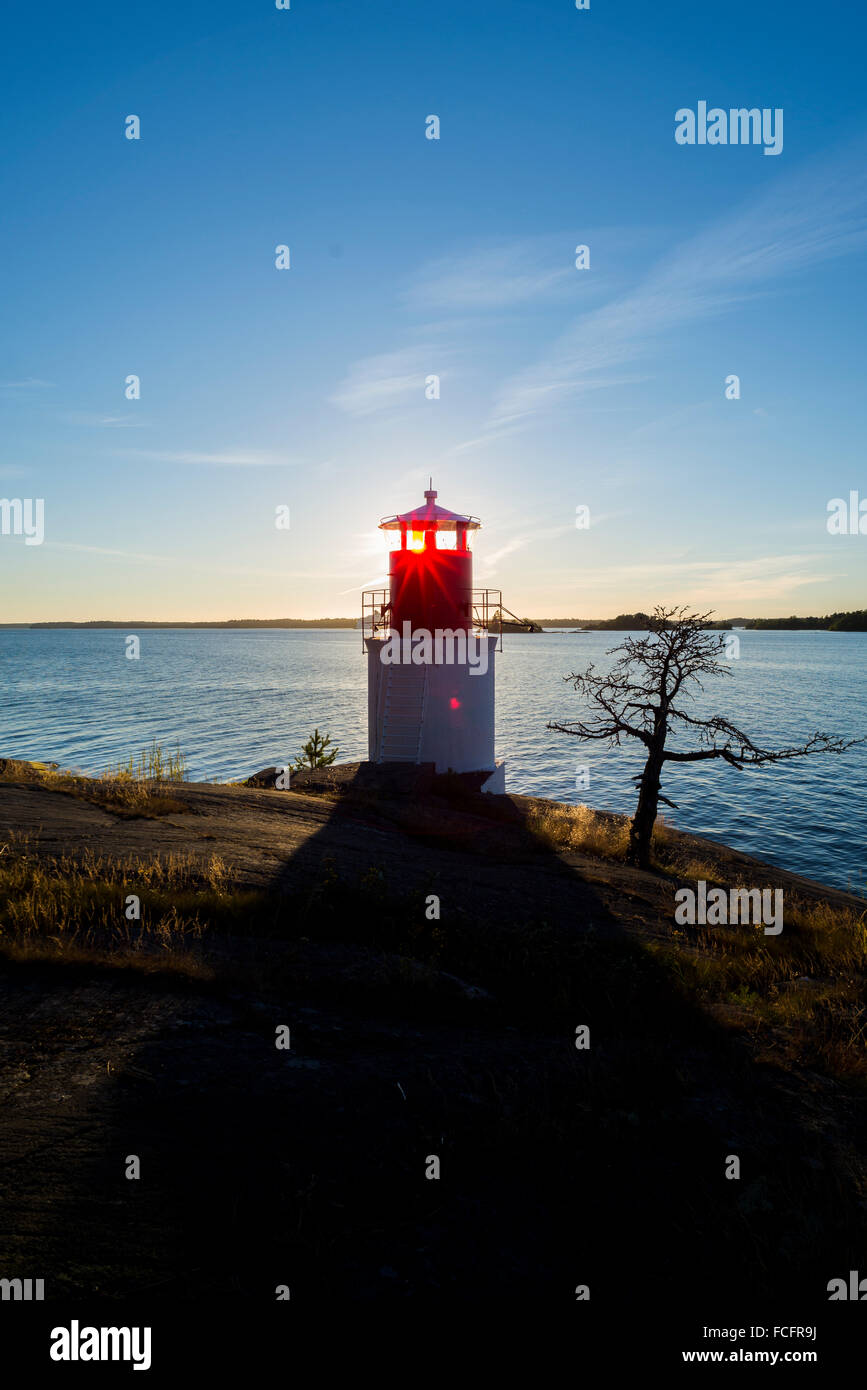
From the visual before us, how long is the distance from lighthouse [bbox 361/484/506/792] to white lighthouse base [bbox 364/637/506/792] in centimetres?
3

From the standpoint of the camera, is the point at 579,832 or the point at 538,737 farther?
the point at 538,737

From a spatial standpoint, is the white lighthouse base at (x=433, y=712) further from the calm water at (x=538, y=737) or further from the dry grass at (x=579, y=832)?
the calm water at (x=538, y=737)

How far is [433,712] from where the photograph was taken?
21.8 metres

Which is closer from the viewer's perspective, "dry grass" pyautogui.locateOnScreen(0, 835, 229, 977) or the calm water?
"dry grass" pyautogui.locateOnScreen(0, 835, 229, 977)

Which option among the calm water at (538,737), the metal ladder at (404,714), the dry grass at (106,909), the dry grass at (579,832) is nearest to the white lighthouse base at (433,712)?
the metal ladder at (404,714)

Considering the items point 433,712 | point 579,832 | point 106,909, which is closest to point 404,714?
point 433,712

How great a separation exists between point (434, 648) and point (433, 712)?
6.43ft

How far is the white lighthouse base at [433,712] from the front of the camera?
854 inches

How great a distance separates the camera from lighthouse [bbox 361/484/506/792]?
21641mm

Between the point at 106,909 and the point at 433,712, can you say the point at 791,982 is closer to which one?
the point at 106,909

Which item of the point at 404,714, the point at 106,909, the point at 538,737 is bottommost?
the point at 538,737

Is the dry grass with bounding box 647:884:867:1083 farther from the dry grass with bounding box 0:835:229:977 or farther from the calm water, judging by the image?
the calm water

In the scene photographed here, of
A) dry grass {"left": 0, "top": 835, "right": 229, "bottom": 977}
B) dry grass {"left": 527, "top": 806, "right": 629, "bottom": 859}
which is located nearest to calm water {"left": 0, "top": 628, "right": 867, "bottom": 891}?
dry grass {"left": 527, "top": 806, "right": 629, "bottom": 859}
